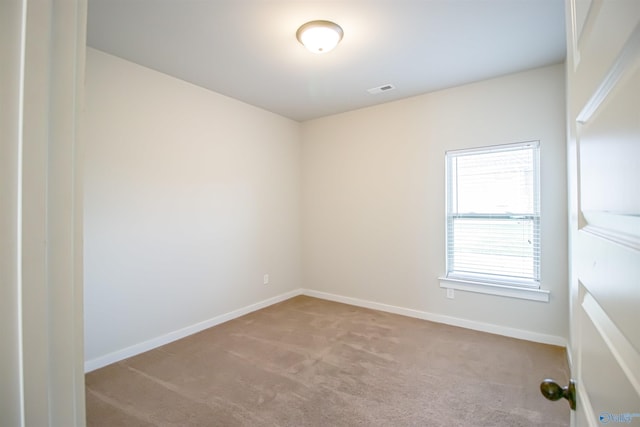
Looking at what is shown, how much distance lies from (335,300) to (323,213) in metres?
1.32

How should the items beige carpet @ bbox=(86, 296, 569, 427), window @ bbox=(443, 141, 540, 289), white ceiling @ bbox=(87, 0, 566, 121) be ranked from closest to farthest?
1. beige carpet @ bbox=(86, 296, 569, 427)
2. white ceiling @ bbox=(87, 0, 566, 121)
3. window @ bbox=(443, 141, 540, 289)

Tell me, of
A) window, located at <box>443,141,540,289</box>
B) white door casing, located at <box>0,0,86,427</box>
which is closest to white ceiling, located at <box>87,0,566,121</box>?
window, located at <box>443,141,540,289</box>

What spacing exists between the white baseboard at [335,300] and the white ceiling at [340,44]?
2588mm

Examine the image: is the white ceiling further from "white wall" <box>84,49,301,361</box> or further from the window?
the window

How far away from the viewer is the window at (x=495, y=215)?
10.0 ft

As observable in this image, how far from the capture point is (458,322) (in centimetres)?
343

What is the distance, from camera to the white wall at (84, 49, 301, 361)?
8.59 ft

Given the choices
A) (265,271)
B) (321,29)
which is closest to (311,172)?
(265,271)

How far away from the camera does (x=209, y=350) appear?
289 centimetres

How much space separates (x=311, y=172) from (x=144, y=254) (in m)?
2.61

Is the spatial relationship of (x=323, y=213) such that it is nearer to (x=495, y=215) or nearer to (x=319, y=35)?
(x=495, y=215)

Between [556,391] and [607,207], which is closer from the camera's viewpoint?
[607,207]

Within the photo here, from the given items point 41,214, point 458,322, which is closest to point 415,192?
point 458,322

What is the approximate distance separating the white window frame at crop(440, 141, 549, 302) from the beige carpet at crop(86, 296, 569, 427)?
1.58ft
